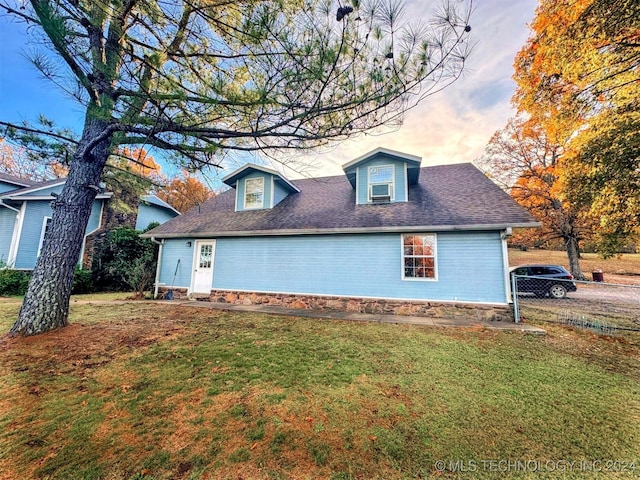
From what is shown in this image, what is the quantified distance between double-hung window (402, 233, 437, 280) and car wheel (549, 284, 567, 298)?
7955mm

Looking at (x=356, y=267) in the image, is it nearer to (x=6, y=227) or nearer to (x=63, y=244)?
(x=63, y=244)

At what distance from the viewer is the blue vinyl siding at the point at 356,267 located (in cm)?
682

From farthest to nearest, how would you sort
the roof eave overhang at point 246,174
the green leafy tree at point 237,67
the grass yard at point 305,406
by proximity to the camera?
the roof eave overhang at point 246,174
the green leafy tree at point 237,67
the grass yard at point 305,406

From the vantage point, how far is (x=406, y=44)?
11.2 ft

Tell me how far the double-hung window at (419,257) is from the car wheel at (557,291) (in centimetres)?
795

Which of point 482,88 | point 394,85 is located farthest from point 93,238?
point 482,88

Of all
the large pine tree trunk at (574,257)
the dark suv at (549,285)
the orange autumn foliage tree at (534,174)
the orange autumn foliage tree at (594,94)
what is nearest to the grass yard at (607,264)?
the large pine tree trunk at (574,257)

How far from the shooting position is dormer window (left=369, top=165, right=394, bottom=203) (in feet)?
29.0

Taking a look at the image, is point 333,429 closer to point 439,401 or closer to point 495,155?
point 439,401

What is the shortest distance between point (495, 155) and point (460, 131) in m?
13.3

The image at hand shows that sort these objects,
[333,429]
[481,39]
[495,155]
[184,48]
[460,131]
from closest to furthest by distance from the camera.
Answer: [333,429], [481,39], [184,48], [460,131], [495,155]

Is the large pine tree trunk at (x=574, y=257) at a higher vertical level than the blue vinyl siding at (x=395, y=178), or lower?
lower

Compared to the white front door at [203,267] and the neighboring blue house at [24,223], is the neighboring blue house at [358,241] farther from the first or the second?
the neighboring blue house at [24,223]

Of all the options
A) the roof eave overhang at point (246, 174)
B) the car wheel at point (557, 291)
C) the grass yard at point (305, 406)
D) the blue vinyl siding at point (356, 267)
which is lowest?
the grass yard at point (305, 406)
